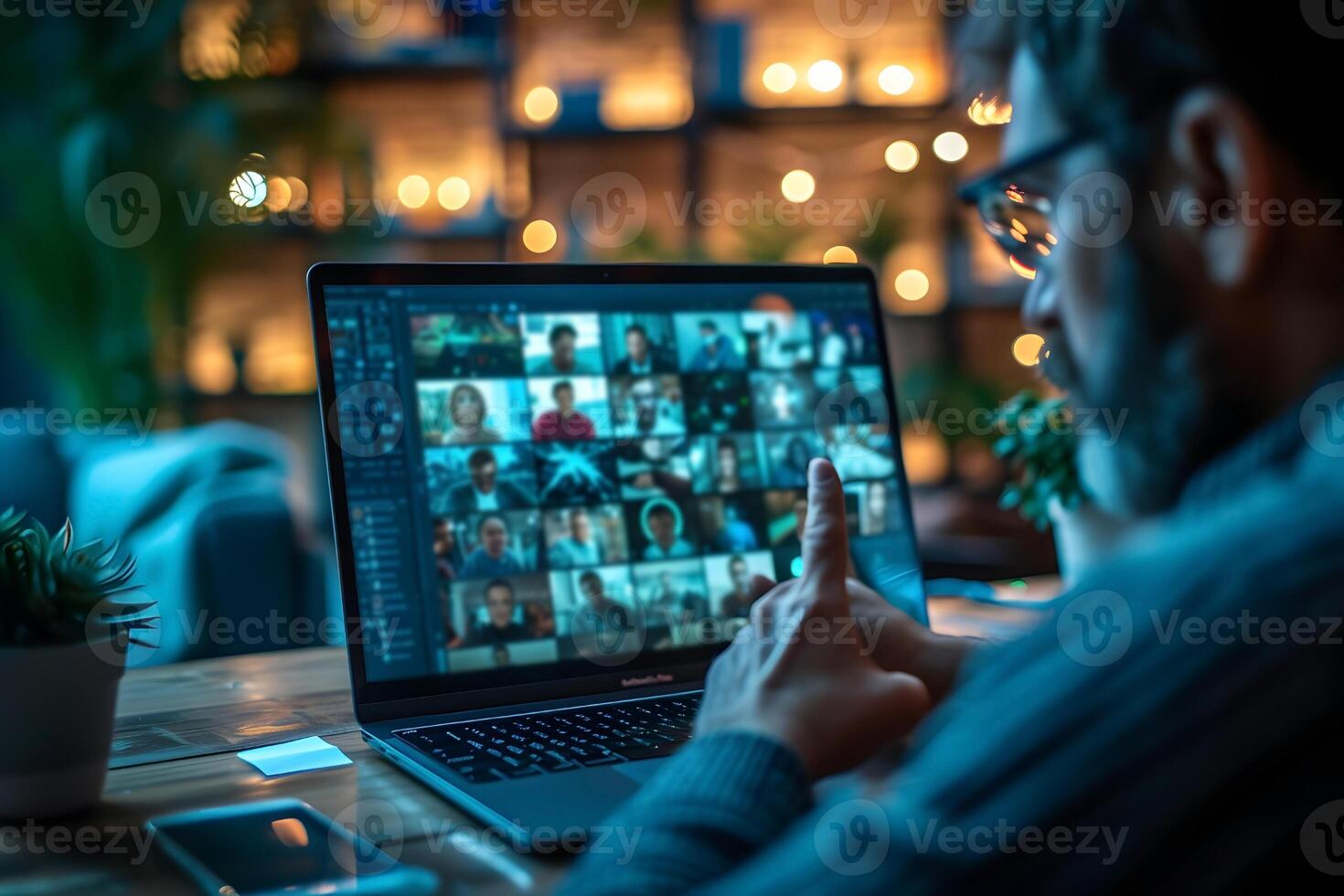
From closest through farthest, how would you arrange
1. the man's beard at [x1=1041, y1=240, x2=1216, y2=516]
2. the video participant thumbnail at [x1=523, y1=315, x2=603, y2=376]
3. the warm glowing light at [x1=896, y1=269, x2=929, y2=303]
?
the man's beard at [x1=1041, y1=240, x2=1216, y2=516] < the video participant thumbnail at [x1=523, y1=315, x2=603, y2=376] < the warm glowing light at [x1=896, y1=269, x2=929, y2=303]

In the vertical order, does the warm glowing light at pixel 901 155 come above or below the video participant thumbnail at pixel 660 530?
above

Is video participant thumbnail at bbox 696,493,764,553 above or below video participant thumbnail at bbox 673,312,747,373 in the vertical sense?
below

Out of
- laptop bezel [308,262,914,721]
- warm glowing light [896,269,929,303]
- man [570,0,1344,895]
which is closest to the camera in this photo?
man [570,0,1344,895]

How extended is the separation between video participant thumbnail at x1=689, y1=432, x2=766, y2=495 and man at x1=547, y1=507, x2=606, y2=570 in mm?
102

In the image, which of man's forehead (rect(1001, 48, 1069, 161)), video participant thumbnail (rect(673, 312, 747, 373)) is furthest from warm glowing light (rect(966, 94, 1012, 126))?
video participant thumbnail (rect(673, 312, 747, 373))

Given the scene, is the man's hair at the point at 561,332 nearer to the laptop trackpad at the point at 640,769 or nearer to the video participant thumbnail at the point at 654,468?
the video participant thumbnail at the point at 654,468

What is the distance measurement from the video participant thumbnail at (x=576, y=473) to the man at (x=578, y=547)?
0.05 feet

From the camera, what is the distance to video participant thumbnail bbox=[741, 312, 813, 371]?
97 cm

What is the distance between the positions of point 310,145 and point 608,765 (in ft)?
9.14

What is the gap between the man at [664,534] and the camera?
35.5 inches

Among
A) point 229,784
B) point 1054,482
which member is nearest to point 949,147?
point 1054,482

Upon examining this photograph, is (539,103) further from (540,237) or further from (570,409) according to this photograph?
(570,409)

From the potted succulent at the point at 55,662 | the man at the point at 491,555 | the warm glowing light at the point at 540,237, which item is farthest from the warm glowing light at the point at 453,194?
the potted succulent at the point at 55,662

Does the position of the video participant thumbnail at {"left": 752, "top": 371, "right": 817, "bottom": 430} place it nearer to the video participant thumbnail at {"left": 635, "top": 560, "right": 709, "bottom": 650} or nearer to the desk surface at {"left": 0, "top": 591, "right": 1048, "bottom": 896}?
the video participant thumbnail at {"left": 635, "top": 560, "right": 709, "bottom": 650}
